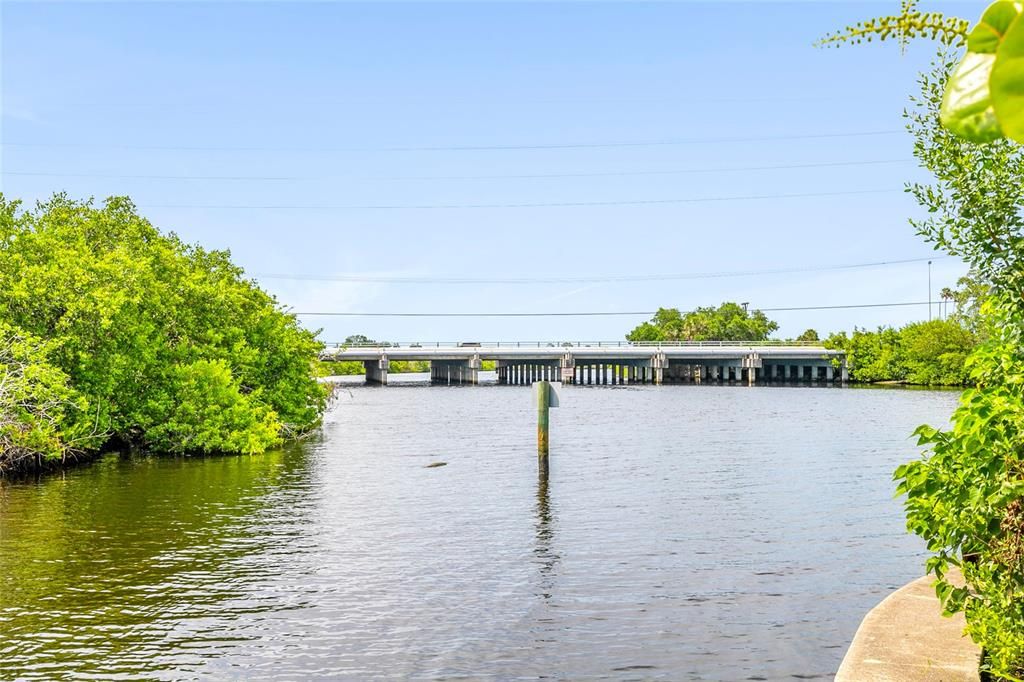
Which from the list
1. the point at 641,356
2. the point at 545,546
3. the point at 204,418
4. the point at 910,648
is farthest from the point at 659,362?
the point at 910,648

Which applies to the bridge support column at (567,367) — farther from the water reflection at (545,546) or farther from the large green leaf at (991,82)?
the large green leaf at (991,82)

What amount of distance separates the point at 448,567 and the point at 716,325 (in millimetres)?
172866

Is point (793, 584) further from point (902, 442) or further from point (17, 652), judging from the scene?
point (902, 442)

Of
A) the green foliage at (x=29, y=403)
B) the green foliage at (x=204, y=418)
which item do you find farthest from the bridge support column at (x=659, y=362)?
the green foliage at (x=29, y=403)

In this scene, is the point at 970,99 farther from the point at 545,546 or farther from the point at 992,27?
the point at 545,546

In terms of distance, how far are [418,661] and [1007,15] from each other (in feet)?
39.5

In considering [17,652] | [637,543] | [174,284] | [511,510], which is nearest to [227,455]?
[174,284]

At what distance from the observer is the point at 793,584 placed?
1539 cm

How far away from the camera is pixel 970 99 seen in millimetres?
716

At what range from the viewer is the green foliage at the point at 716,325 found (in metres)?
184

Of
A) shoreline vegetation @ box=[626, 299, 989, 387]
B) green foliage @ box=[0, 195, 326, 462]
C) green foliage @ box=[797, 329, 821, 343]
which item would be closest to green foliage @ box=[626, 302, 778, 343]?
green foliage @ box=[797, 329, 821, 343]

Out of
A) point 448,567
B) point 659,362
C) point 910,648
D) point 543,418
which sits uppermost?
point 659,362

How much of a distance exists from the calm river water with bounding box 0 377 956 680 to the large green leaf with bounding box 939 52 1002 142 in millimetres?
11196

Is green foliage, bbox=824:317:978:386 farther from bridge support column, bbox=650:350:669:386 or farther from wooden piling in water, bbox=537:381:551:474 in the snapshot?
wooden piling in water, bbox=537:381:551:474
